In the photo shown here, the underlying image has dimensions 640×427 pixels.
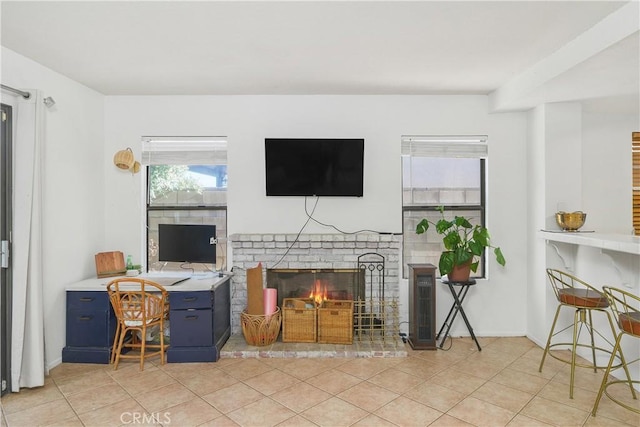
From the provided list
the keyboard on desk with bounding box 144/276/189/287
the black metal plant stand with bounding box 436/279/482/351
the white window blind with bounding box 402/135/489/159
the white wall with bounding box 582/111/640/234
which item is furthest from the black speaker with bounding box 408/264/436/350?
the keyboard on desk with bounding box 144/276/189/287

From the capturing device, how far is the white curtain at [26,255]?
270cm

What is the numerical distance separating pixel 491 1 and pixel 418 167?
2.05 m

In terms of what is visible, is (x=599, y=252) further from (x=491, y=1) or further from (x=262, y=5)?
(x=262, y=5)

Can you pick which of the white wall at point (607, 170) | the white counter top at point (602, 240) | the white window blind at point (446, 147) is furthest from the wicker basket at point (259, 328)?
the white wall at point (607, 170)

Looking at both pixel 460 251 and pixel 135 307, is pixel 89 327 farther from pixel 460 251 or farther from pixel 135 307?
pixel 460 251

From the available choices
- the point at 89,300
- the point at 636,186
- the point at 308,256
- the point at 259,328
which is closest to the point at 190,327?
the point at 259,328

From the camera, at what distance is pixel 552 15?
7.39ft

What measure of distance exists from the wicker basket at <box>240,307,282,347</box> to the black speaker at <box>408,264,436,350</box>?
134 cm

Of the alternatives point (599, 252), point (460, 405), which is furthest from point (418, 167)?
point (460, 405)

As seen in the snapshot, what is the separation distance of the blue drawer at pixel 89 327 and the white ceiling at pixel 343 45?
212 centimetres

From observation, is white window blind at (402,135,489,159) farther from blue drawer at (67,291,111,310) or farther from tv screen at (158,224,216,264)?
blue drawer at (67,291,111,310)

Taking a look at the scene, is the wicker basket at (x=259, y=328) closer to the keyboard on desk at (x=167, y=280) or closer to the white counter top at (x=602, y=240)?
the keyboard on desk at (x=167, y=280)

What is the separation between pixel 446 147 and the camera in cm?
393

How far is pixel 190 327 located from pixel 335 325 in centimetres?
131
